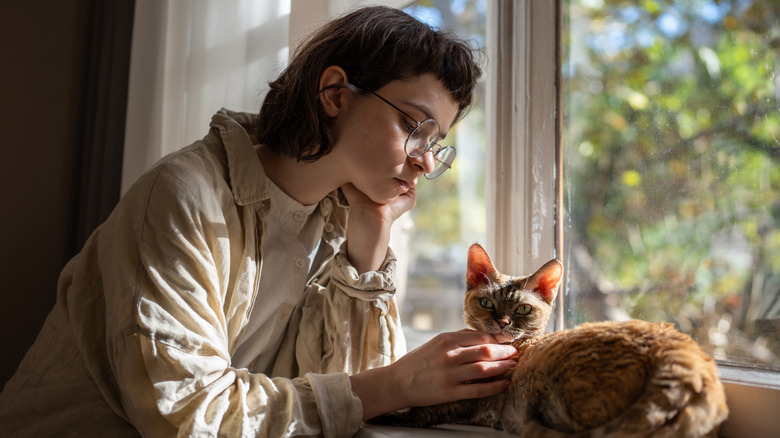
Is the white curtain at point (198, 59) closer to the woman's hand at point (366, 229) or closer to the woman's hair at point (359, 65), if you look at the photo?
the woman's hair at point (359, 65)

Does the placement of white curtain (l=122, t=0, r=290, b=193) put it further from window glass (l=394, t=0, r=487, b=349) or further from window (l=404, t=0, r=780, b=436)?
window (l=404, t=0, r=780, b=436)

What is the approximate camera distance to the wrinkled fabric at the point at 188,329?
80 centimetres

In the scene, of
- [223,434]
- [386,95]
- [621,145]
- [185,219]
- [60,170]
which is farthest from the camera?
[60,170]

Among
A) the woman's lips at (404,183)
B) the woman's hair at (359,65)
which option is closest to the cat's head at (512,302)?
the woman's lips at (404,183)

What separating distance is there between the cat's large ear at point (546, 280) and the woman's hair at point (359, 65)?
0.41 metres

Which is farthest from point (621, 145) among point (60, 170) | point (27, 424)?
point (60, 170)

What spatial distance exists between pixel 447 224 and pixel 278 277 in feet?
2.94

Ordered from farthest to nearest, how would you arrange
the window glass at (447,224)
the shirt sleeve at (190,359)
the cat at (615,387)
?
the window glass at (447,224) < the shirt sleeve at (190,359) < the cat at (615,387)

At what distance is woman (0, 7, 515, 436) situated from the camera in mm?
822

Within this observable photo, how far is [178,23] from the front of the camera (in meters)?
1.71

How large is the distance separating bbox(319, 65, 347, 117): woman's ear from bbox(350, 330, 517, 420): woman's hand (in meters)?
0.50

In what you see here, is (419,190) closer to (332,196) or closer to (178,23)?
(332,196)

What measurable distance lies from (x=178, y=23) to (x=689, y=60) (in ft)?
4.71

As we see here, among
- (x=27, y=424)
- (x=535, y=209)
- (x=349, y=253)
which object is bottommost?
(x=27, y=424)
